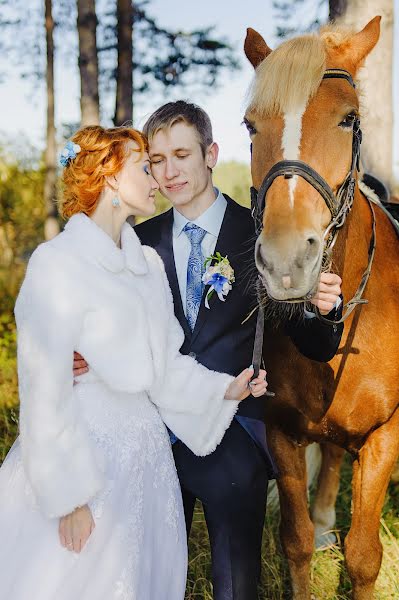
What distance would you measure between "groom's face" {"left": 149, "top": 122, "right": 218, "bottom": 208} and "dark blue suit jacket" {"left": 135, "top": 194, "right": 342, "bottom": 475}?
0.20 meters

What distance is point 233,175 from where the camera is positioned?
31.9 meters

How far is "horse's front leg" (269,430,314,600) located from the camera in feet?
10.0

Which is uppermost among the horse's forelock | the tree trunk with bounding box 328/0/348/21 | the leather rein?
the tree trunk with bounding box 328/0/348/21

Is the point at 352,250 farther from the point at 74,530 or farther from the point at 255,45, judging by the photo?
the point at 74,530

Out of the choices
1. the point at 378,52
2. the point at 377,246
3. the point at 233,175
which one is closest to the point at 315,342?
the point at 377,246

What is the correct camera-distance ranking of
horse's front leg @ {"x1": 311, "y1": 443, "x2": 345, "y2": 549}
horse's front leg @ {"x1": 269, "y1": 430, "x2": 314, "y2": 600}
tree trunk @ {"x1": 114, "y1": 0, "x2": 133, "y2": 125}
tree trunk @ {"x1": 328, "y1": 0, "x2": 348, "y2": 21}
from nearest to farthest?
horse's front leg @ {"x1": 269, "y1": 430, "x2": 314, "y2": 600}
horse's front leg @ {"x1": 311, "y1": 443, "x2": 345, "y2": 549}
tree trunk @ {"x1": 328, "y1": 0, "x2": 348, "y2": 21}
tree trunk @ {"x1": 114, "y1": 0, "x2": 133, "y2": 125}

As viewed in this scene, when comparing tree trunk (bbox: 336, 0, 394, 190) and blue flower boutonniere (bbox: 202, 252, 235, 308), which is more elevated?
tree trunk (bbox: 336, 0, 394, 190)

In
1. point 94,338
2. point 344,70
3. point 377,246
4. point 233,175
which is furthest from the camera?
point 233,175

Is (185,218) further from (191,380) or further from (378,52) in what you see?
(378,52)

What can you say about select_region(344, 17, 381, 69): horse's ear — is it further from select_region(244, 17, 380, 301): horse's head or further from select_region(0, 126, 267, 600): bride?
select_region(0, 126, 267, 600): bride

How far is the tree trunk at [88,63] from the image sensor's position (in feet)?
21.3

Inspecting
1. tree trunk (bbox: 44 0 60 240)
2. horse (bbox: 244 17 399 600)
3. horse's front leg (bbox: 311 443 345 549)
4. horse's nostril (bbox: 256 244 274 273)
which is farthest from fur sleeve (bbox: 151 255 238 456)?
tree trunk (bbox: 44 0 60 240)

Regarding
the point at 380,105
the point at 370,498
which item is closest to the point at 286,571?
the point at 370,498

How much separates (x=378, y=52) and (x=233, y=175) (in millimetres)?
27533
